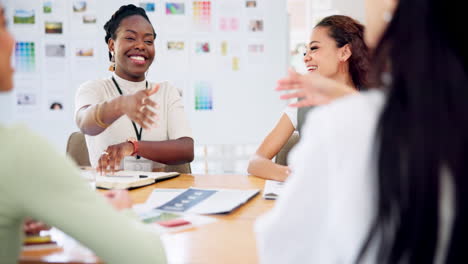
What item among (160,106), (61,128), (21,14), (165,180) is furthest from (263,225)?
(21,14)

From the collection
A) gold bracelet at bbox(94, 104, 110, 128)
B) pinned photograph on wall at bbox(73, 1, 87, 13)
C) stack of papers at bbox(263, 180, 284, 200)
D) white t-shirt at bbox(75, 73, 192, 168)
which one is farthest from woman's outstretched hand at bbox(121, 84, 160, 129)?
pinned photograph on wall at bbox(73, 1, 87, 13)

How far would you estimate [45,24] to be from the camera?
4102 millimetres

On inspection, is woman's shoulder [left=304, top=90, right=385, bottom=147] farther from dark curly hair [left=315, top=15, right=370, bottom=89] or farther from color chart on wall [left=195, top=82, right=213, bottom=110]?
color chart on wall [left=195, top=82, right=213, bottom=110]

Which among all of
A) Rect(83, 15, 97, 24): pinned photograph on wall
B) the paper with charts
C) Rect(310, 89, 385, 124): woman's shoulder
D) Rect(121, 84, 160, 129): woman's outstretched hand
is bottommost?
the paper with charts

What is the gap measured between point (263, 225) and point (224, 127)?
335 cm

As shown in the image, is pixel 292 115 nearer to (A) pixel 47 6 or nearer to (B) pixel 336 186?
(B) pixel 336 186

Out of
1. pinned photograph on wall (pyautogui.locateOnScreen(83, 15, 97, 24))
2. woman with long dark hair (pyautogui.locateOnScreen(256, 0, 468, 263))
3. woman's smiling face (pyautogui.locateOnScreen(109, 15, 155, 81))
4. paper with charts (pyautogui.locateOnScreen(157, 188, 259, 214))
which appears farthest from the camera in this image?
pinned photograph on wall (pyautogui.locateOnScreen(83, 15, 97, 24))

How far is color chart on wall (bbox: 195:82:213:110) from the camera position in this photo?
414 cm

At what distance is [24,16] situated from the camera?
13.5 feet

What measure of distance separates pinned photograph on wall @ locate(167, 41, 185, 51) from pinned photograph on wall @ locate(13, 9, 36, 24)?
1.16 metres

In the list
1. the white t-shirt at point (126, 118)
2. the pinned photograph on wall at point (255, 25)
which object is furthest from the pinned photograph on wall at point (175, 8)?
the white t-shirt at point (126, 118)

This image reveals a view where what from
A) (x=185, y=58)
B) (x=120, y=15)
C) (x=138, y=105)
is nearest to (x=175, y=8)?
(x=185, y=58)

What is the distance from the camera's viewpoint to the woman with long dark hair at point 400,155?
69 cm

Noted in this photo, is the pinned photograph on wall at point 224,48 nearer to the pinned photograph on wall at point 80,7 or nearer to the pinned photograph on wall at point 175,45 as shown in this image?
the pinned photograph on wall at point 175,45
